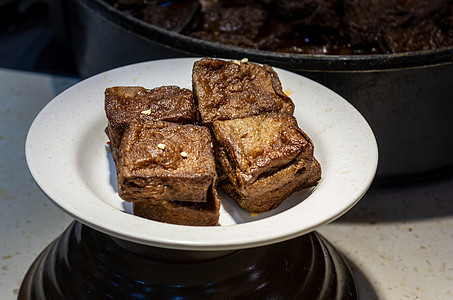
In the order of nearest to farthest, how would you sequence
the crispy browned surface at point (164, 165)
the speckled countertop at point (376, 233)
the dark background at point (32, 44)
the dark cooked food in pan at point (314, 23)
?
the crispy browned surface at point (164, 165), the speckled countertop at point (376, 233), the dark cooked food in pan at point (314, 23), the dark background at point (32, 44)

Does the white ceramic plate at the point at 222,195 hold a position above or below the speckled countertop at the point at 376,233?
above

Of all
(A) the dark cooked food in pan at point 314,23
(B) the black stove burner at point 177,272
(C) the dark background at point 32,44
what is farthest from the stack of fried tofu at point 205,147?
(C) the dark background at point 32,44

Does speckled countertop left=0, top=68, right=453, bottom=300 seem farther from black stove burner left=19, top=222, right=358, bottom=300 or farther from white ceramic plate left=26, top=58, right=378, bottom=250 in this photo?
white ceramic plate left=26, top=58, right=378, bottom=250

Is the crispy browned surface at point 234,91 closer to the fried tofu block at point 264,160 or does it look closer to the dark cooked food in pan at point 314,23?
the fried tofu block at point 264,160

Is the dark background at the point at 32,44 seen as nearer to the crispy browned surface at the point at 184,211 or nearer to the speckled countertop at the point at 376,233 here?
the speckled countertop at the point at 376,233

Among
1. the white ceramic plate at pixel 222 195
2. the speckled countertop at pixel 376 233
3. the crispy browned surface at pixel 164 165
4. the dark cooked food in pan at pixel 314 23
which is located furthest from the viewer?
the dark cooked food in pan at pixel 314 23

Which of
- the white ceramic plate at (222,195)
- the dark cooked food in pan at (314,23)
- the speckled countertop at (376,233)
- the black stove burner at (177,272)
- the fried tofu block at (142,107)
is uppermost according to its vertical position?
the fried tofu block at (142,107)

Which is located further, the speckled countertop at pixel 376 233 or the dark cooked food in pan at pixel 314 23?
the dark cooked food in pan at pixel 314 23

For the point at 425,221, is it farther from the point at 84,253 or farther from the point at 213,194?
the point at 84,253
